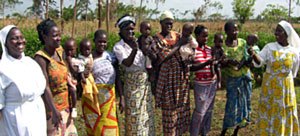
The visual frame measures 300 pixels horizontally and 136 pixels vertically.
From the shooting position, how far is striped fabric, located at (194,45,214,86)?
12.4ft

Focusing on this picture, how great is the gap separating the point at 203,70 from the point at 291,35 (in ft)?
4.37

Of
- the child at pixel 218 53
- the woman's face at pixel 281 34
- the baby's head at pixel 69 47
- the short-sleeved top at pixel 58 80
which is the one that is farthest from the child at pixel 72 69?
the woman's face at pixel 281 34

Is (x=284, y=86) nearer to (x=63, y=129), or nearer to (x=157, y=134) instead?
(x=157, y=134)

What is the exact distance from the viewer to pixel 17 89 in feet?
7.29

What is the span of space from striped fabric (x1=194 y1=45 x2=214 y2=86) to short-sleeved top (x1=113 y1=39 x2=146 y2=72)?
85cm

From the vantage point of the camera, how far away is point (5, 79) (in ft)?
7.18

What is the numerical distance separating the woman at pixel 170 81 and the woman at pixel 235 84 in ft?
2.92

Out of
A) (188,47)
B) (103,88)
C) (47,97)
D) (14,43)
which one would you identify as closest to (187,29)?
(188,47)

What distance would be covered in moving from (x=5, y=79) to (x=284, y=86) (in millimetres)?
3510

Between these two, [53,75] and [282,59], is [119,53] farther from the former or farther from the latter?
[282,59]

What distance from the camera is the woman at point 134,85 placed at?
331cm

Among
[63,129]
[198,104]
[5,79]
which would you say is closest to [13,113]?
[5,79]

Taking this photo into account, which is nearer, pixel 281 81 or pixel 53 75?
pixel 53 75

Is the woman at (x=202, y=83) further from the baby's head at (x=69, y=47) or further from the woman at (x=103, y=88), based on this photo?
the baby's head at (x=69, y=47)
